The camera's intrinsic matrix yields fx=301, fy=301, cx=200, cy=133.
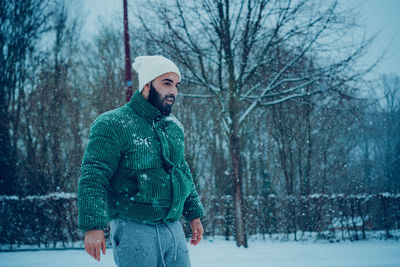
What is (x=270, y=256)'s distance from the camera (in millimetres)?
5555

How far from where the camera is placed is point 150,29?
6508 mm

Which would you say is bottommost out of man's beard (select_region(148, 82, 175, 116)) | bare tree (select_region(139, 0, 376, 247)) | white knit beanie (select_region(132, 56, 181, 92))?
man's beard (select_region(148, 82, 175, 116))

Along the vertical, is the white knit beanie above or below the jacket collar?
above

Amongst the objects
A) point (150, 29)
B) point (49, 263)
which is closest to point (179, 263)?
point (49, 263)

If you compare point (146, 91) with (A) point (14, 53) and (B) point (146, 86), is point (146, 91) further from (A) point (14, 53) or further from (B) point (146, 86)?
(A) point (14, 53)

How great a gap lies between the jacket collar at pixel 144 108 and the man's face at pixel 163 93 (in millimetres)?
46

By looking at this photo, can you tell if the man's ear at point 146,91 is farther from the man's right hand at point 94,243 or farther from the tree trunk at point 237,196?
the tree trunk at point 237,196

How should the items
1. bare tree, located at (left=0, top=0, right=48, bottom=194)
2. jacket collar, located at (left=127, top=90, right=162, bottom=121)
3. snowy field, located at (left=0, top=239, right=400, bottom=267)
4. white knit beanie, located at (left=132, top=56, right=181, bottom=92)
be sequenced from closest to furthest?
jacket collar, located at (left=127, top=90, right=162, bottom=121) < white knit beanie, located at (left=132, top=56, right=181, bottom=92) < snowy field, located at (left=0, top=239, right=400, bottom=267) < bare tree, located at (left=0, top=0, right=48, bottom=194)

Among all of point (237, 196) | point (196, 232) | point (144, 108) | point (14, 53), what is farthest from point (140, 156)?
point (14, 53)

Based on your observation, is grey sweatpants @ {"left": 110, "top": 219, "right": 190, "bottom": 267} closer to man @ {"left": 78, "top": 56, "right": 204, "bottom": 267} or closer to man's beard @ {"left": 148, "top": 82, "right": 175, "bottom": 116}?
man @ {"left": 78, "top": 56, "right": 204, "bottom": 267}

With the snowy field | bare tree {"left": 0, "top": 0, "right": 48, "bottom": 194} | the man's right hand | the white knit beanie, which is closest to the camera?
the man's right hand

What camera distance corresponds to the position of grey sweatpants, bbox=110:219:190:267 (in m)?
1.51

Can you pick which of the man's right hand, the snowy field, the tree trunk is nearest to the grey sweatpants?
the man's right hand

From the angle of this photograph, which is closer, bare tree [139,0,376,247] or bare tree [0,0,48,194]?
bare tree [139,0,376,247]
